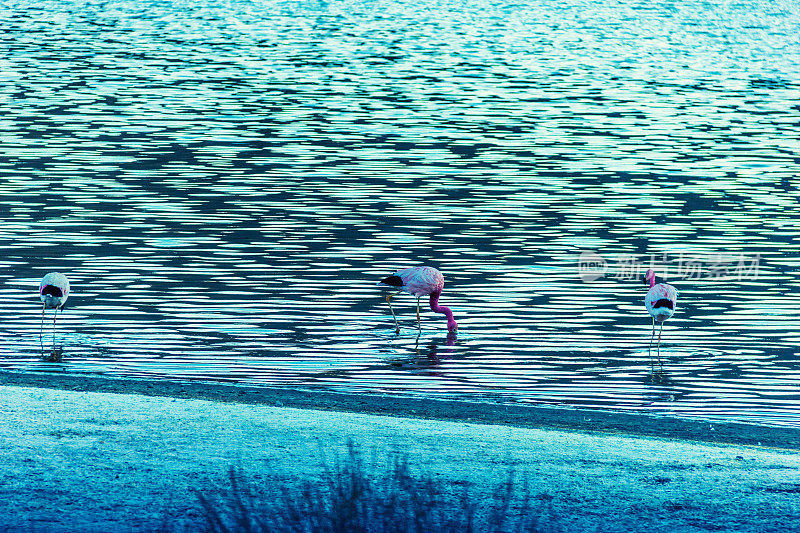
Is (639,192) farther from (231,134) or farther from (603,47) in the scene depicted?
(603,47)

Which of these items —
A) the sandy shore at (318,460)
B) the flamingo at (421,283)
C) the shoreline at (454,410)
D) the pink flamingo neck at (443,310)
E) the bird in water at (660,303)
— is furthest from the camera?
the flamingo at (421,283)

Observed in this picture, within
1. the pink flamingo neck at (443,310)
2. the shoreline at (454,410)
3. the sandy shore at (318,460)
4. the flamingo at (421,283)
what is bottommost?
the pink flamingo neck at (443,310)

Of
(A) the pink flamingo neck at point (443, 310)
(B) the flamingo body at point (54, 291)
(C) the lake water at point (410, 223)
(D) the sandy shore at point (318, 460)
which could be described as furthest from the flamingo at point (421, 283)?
(D) the sandy shore at point (318, 460)

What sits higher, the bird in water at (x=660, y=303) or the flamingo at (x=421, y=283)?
the bird in water at (x=660, y=303)

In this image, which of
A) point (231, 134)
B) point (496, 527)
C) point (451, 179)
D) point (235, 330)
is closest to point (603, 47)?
point (231, 134)

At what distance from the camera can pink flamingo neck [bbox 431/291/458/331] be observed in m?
14.3

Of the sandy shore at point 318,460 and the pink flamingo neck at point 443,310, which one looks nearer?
the sandy shore at point 318,460

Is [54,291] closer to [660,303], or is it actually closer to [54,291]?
[54,291]

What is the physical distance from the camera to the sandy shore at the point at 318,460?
277 inches

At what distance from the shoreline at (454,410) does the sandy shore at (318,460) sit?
47mm

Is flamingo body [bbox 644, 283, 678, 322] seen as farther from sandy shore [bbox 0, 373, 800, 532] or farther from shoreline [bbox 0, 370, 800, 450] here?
sandy shore [bbox 0, 373, 800, 532]

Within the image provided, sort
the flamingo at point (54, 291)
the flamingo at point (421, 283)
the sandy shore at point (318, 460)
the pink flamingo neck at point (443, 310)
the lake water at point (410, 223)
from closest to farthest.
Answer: the sandy shore at point (318, 460)
the lake water at point (410, 223)
the flamingo at point (54, 291)
the pink flamingo neck at point (443, 310)
the flamingo at point (421, 283)

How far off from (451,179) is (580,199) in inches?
104

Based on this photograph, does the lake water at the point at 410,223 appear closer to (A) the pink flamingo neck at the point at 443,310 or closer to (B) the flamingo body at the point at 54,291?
(A) the pink flamingo neck at the point at 443,310
